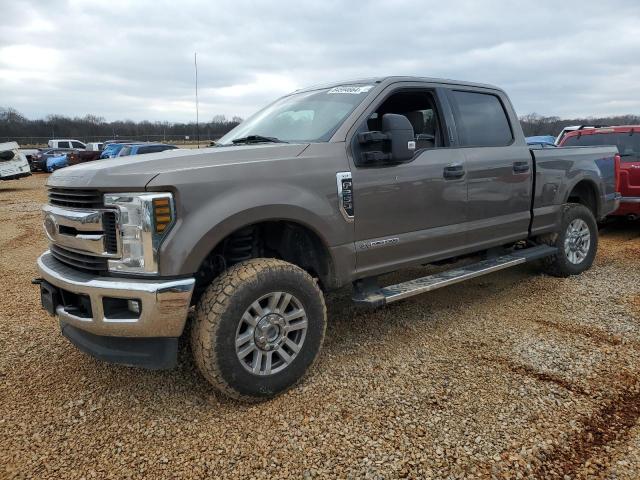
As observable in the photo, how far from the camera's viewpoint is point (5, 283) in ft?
18.2

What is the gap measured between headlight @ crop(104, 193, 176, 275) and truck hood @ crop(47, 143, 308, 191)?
78 mm

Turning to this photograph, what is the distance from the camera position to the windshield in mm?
3535

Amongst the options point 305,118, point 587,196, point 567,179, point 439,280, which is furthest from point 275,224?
point 587,196

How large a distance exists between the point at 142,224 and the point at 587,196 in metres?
5.25

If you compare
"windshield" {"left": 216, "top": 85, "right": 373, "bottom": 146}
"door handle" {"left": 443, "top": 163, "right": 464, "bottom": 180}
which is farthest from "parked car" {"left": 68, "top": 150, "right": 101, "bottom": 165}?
"door handle" {"left": 443, "top": 163, "right": 464, "bottom": 180}

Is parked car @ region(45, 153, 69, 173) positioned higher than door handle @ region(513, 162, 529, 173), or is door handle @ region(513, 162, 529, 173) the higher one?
door handle @ region(513, 162, 529, 173)

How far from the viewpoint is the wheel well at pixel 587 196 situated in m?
5.66

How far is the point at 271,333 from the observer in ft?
9.69

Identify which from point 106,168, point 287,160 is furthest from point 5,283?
point 287,160

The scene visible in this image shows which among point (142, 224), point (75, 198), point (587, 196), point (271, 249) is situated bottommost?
point (271, 249)

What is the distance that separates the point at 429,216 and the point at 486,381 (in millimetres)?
1291

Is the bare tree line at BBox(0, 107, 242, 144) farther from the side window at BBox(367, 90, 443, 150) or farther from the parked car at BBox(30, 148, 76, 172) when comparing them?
the side window at BBox(367, 90, 443, 150)

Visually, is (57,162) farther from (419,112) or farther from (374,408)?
(374,408)

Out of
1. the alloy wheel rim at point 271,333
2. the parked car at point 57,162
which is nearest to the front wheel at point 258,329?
the alloy wheel rim at point 271,333
